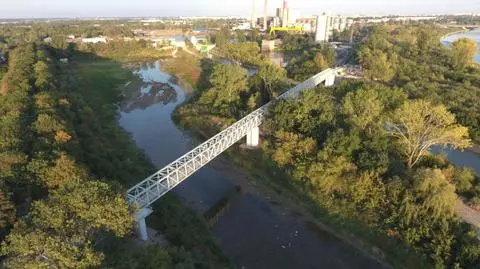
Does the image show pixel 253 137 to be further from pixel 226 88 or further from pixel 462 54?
pixel 462 54

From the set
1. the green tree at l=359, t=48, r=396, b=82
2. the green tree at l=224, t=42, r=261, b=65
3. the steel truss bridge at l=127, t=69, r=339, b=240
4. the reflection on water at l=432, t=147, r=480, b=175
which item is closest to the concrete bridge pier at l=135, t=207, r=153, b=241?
the steel truss bridge at l=127, t=69, r=339, b=240

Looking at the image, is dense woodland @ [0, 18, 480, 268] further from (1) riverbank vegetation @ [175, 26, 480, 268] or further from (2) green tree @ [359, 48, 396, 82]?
Result: (2) green tree @ [359, 48, 396, 82]

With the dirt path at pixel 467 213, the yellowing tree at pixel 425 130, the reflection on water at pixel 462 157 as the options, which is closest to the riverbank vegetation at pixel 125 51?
the reflection on water at pixel 462 157

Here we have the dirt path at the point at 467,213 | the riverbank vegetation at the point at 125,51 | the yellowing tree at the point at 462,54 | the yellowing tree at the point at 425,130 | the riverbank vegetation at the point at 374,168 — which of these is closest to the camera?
the riverbank vegetation at the point at 374,168

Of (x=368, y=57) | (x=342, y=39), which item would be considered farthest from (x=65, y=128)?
(x=342, y=39)

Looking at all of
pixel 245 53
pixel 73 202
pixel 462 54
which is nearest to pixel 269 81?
pixel 73 202

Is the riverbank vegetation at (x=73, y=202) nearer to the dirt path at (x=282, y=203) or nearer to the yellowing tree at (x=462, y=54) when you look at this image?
the dirt path at (x=282, y=203)
